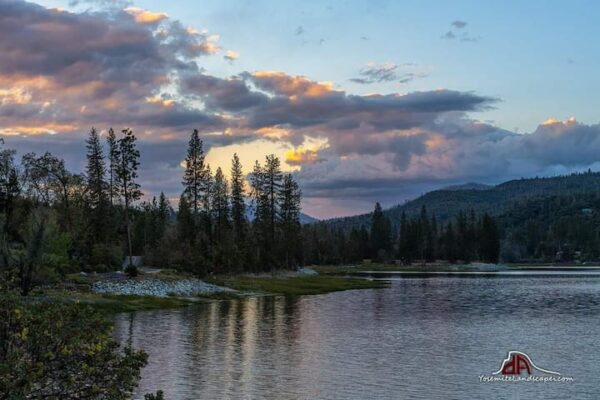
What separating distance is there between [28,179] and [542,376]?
291 feet

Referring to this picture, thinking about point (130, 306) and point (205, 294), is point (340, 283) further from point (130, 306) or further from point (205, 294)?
point (130, 306)

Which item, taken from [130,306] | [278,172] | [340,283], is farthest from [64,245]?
[278,172]

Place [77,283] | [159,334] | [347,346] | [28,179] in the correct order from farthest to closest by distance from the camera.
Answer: [28,179]
[77,283]
[159,334]
[347,346]

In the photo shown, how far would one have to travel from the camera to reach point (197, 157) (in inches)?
4660

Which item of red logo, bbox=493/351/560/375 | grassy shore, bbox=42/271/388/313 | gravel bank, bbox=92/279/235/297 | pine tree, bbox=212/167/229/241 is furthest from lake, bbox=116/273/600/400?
pine tree, bbox=212/167/229/241

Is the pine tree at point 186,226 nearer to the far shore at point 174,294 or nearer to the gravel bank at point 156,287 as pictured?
the far shore at point 174,294

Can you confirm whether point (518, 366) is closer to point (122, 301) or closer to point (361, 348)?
point (361, 348)

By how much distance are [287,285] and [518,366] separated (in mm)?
69602

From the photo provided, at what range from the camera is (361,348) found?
132 feet

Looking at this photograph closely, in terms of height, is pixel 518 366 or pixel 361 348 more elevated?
pixel 361 348

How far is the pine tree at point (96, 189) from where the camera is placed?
103875 mm

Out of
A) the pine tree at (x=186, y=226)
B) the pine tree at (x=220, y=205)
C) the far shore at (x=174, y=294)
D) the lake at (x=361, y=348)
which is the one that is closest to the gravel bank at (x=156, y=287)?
the far shore at (x=174, y=294)

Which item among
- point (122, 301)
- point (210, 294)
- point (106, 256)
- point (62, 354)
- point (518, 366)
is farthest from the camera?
point (106, 256)

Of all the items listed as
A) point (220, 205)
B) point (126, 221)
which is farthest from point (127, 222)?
point (220, 205)
